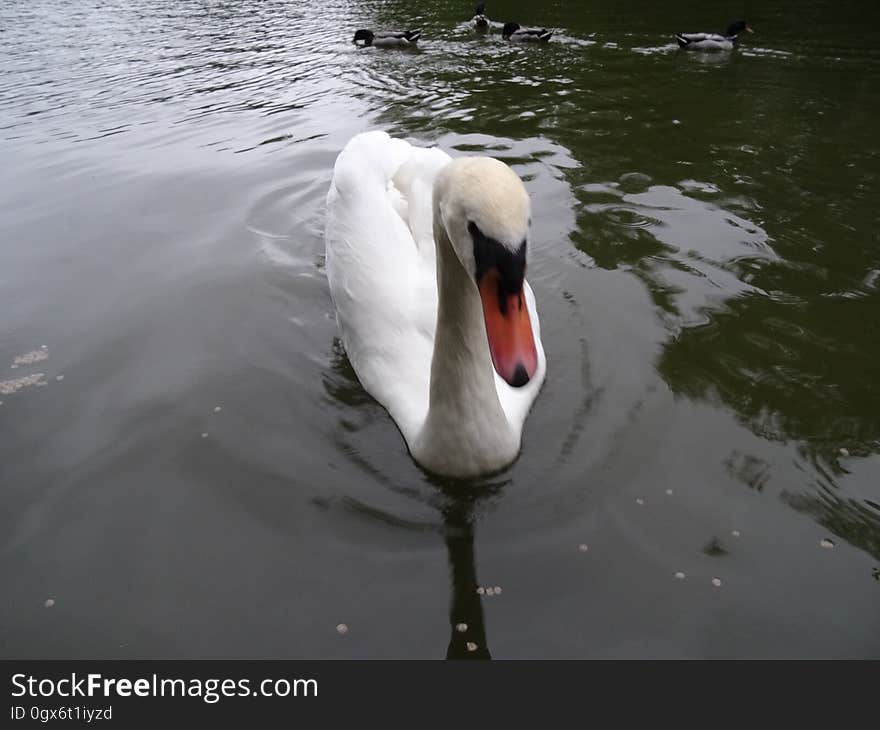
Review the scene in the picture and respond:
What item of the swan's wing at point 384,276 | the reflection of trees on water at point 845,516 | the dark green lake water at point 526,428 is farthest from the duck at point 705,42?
the reflection of trees on water at point 845,516

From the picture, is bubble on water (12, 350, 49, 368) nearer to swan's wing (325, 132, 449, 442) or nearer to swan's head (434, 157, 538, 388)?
swan's wing (325, 132, 449, 442)

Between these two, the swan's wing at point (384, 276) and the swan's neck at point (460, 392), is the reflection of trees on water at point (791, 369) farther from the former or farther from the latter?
A: the swan's wing at point (384, 276)

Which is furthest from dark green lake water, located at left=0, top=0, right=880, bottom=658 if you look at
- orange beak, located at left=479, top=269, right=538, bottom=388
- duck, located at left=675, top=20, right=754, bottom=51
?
duck, located at left=675, top=20, right=754, bottom=51

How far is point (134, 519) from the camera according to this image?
3.72m

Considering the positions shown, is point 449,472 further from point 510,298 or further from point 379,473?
point 510,298

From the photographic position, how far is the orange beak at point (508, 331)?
9.03 ft

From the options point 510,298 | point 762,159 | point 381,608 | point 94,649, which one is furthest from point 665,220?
point 94,649

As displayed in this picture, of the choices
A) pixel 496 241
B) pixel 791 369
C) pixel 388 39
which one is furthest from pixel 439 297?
pixel 388 39

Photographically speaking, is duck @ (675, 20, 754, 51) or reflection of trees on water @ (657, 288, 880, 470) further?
duck @ (675, 20, 754, 51)

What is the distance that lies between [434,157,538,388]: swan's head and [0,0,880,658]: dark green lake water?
3.63 ft

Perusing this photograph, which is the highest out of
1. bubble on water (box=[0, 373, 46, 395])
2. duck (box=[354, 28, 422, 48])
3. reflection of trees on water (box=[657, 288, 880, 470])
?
reflection of trees on water (box=[657, 288, 880, 470])

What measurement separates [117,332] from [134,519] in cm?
213

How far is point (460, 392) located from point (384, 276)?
A: 129cm

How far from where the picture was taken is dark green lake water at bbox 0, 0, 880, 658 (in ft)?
10.3
